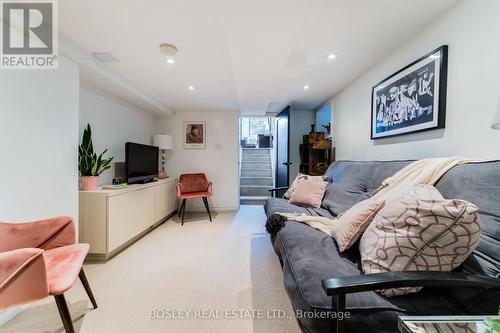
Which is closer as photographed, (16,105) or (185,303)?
(16,105)

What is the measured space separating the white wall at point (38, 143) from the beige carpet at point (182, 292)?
0.68 metres

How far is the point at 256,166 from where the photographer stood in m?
6.21

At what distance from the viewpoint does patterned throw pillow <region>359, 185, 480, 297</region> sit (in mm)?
780

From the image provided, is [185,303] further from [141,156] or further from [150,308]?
[141,156]

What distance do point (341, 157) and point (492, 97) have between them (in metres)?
1.93

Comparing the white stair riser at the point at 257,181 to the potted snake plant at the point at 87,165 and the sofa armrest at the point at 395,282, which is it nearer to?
the potted snake plant at the point at 87,165

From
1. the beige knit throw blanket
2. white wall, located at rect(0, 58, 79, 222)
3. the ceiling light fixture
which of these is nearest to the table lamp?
white wall, located at rect(0, 58, 79, 222)

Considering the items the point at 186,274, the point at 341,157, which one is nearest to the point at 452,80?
the point at 341,157

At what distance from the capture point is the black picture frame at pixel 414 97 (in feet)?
4.78

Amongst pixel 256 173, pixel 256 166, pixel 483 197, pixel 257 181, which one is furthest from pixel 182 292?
pixel 256 166

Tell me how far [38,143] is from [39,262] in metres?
1.07

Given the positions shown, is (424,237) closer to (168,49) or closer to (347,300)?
(347,300)

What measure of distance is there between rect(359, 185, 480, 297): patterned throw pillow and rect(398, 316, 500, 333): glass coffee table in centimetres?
16

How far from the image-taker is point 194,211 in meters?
4.17
